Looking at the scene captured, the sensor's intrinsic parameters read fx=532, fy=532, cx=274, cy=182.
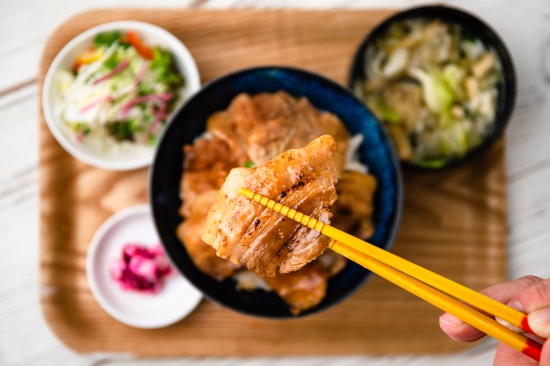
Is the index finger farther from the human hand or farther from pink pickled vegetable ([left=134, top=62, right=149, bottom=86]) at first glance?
pink pickled vegetable ([left=134, top=62, right=149, bottom=86])

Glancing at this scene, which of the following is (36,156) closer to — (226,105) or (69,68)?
(69,68)

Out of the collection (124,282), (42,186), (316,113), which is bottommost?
(124,282)

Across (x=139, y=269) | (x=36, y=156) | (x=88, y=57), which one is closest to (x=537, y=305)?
(x=139, y=269)

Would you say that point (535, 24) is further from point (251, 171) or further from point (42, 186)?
point (42, 186)

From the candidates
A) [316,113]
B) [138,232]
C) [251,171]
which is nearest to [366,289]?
[316,113]

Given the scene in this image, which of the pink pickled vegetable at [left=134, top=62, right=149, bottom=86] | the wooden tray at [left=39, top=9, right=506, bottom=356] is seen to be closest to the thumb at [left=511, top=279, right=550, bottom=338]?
the wooden tray at [left=39, top=9, right=506, bottom=356]
